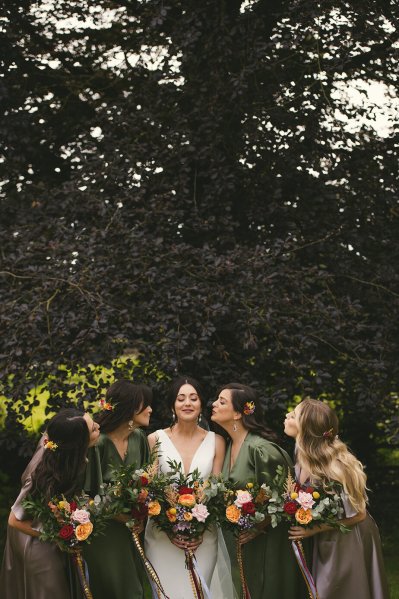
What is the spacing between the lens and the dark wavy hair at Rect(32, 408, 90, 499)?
175 inches

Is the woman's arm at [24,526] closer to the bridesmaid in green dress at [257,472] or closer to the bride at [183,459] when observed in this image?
the bride at [183,459]

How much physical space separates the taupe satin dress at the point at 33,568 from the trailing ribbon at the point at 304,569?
4.34 ft

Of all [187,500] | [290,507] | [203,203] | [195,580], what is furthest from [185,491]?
[203,203]

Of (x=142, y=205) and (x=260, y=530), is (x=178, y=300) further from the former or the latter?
(x=260, y=530)

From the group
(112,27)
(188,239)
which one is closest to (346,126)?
(188,239)

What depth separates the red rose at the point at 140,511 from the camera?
15.4 ft

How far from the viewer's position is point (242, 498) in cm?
464

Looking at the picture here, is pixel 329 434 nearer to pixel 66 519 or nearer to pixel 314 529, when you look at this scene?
pixel 314 529

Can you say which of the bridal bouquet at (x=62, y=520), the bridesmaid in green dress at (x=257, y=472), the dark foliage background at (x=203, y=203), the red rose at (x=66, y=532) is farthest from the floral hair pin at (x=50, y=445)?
the dark foliage background at (x=203, y=203)

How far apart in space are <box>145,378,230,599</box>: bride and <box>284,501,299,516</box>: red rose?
75 centimetres

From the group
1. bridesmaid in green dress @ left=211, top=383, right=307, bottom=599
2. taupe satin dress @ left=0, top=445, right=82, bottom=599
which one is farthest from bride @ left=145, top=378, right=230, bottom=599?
taupe satin dress @ left=0, top=445, right=82, bottom=599

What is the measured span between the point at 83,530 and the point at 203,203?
12.7 feet

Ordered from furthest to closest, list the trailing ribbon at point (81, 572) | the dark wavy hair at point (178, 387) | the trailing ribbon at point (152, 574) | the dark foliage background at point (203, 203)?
the dark foliage background at point (203, 203), the dark wavy hair at point (178, 387), the trailing ribbon at point (152, 574), the trailing ribbon at point (81, 572)

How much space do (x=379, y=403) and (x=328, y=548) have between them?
2568 mm
